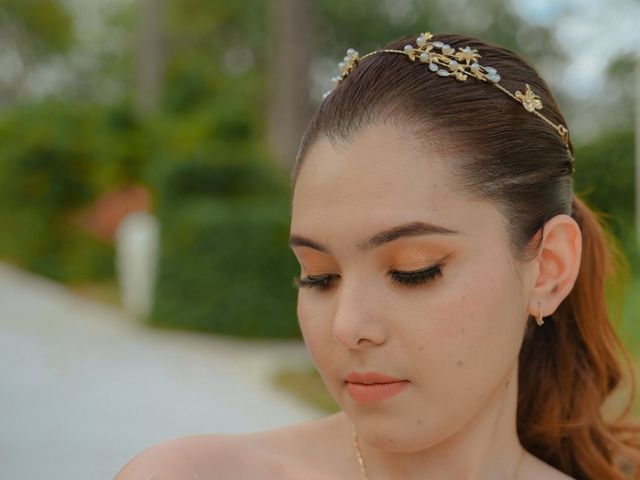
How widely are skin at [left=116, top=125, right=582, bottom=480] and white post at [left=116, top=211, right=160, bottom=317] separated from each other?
26.8ft

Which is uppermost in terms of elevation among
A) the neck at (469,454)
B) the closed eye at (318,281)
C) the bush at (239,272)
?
the bush at (239,272)

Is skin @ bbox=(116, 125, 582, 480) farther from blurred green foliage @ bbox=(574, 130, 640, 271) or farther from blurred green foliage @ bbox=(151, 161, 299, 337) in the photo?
blurred green foliage @ bbox=(151, 161, 299, 337)

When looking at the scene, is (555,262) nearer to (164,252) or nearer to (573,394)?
(573,394)

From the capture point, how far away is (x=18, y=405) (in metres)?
5.98

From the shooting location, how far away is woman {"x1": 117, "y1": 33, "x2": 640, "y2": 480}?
145cm

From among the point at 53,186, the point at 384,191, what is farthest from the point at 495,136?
the point at 53,186

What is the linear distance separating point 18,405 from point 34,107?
8.58 m

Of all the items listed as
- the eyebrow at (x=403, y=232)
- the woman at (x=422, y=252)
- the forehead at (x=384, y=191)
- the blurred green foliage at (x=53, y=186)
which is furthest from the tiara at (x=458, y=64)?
the blurred green foliage at (x=53, y=186)

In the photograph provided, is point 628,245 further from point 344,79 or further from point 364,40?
point 364,40

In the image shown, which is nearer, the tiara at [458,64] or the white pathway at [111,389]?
the tiara at [458,64]

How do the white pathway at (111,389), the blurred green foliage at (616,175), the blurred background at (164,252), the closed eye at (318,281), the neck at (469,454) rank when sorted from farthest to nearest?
1. the blurred green foliage at (616,175)
2. the blurred background at (164,252)
3. the white pathway at (111,389)
4. the neck at (469,454)
5. the closed eye at (318,281)

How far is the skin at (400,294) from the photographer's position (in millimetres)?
1447

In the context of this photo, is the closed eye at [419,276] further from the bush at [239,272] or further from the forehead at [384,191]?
the bush at [239,272]

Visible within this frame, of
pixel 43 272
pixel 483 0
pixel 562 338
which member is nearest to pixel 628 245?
pixel 562 338
